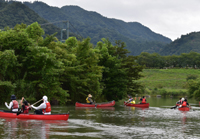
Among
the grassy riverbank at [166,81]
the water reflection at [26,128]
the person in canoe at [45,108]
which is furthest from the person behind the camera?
the grassy riverbank at [166,81]

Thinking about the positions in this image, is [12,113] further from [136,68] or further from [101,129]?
[136,68]

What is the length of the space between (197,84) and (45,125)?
68.0m

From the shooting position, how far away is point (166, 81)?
470ft

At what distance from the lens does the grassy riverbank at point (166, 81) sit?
11300 centimetres

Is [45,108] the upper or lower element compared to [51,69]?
lower

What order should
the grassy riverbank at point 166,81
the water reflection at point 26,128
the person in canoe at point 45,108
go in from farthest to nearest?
the grassy riverbank at point 166,81
the person in canoe at point 45,108
the water reflection at point 26,128

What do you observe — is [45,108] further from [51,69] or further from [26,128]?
[51,69]

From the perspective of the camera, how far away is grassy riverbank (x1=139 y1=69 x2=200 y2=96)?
113000 millimetres

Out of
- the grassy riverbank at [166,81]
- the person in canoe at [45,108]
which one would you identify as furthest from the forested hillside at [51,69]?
the grassy riverbank at [166,81]

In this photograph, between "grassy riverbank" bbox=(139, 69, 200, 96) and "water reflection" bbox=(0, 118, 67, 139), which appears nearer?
"water reflection" bbox=(0, 118, 67, 139)

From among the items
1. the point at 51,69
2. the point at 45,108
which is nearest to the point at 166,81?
the point at 51,69

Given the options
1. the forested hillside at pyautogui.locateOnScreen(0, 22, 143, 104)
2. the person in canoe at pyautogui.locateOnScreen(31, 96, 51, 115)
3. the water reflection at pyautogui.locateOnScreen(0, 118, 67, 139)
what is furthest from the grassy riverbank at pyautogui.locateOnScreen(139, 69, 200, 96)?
the water reflection at pyautogui.locateOnScreen(0, 118, 67, 139)

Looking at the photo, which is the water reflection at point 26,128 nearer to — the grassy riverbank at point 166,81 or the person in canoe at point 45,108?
the person in canoe at point 45,108

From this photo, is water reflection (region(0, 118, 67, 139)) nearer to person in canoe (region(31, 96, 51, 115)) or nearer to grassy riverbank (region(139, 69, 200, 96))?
person in canoe (region(31, 96, 51, 115))
